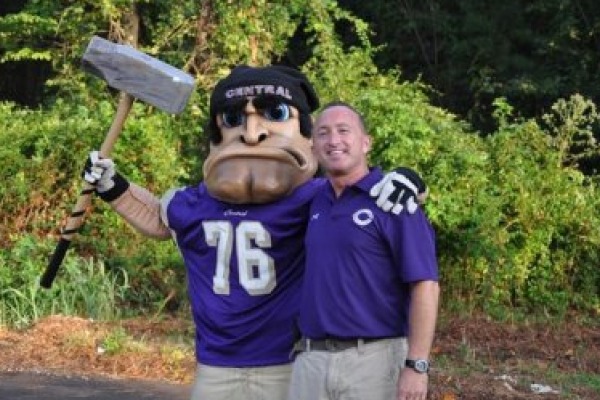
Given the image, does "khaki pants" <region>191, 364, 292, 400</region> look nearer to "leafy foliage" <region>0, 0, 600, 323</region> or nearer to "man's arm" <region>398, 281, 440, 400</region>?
"man's arm" <region>398, 281, 440, 400</region>

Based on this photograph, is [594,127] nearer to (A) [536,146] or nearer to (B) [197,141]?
(A) [536,146]

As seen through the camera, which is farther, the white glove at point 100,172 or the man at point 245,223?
the white glove at point 100,172

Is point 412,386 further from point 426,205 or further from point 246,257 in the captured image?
point 426,205

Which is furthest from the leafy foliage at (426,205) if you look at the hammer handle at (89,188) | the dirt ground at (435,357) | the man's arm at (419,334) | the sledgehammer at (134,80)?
the man's arm at (419,334)

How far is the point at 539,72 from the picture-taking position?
687 inches

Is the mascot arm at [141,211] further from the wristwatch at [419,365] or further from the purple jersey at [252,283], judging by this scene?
the wristwatch at [419,365]

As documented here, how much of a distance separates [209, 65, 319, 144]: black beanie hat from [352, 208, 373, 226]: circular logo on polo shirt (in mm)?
893

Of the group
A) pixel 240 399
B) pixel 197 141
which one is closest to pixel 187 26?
pixel 197 141

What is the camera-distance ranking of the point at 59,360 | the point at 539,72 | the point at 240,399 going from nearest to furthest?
the point at 240,399 < the point at 59,360 < the point at 539,72

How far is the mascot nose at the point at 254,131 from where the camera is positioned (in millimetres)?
4730

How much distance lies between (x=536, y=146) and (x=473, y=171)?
0.97 metres

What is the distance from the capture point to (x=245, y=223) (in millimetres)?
4551

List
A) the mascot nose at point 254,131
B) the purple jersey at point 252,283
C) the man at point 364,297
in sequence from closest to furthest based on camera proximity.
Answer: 1. the man at point 364,297
2. the purple jersey at point 252,283
3. the mascot nose at point 254,131

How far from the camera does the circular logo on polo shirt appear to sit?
403 centimetres
